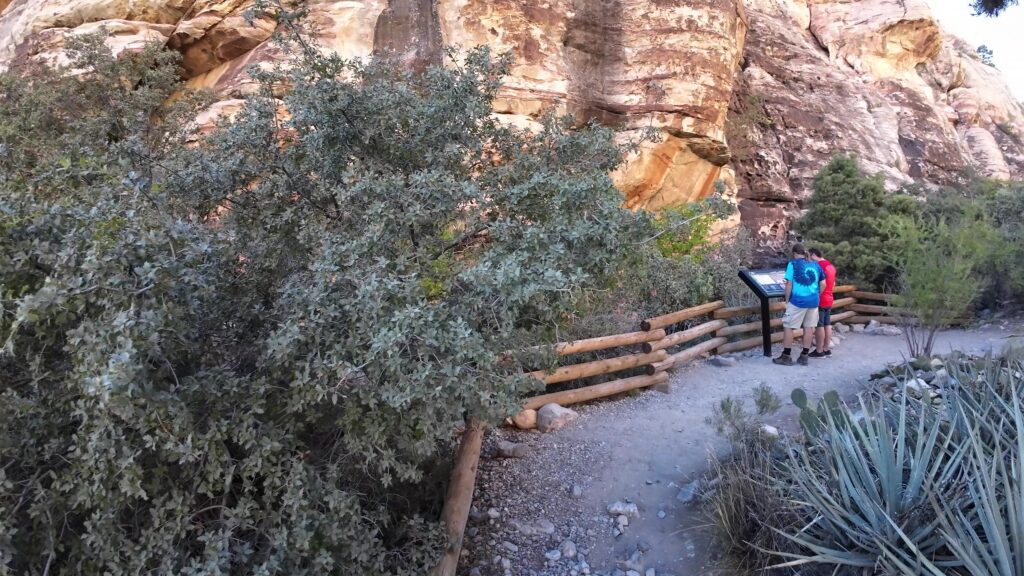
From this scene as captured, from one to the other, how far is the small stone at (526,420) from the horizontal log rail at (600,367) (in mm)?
356

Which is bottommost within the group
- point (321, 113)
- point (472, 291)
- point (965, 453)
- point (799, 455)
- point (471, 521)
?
point (471, 521)

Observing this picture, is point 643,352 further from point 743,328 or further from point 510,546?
point 510,546

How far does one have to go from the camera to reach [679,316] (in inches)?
347

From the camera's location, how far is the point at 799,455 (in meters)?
4.40

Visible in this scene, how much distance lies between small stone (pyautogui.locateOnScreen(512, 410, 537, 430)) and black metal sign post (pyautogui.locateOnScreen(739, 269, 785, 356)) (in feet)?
14.5

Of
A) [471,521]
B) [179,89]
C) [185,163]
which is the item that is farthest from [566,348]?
[179,89]

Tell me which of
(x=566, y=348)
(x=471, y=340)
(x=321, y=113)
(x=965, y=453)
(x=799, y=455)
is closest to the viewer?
(x=471, y=340)

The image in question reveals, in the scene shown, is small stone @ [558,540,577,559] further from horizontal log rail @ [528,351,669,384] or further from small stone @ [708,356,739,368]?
small stone @ [708,356,739,368]

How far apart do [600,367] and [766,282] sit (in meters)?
3.53

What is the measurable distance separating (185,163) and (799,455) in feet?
15.4

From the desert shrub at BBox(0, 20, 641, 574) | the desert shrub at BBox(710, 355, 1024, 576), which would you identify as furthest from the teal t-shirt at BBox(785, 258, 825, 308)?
the desert shrub at BBox(0, 20, 641, 574)

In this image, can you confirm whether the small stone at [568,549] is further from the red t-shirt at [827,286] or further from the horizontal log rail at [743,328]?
the red t-shirt at [827,286]

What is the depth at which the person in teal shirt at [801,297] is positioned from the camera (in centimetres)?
855

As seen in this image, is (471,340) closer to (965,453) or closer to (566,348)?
(965,453)
